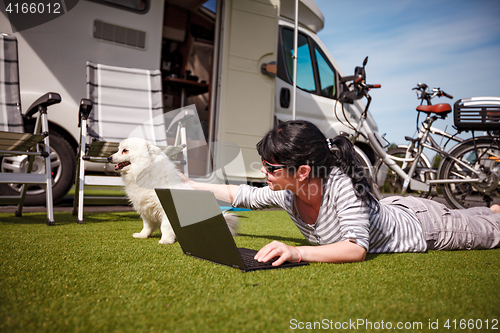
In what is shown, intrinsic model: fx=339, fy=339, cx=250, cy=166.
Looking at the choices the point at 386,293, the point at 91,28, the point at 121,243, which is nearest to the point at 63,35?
the point at 91,28

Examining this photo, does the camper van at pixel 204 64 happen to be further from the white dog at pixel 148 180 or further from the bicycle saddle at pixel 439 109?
the white dog at pixel 148 180

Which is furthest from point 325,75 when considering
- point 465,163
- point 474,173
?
point 474,173

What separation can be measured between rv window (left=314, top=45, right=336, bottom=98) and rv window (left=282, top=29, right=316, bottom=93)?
16 centimetres

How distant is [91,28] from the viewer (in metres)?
3.74

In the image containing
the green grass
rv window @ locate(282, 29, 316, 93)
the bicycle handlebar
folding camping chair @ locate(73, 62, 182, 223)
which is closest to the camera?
the green grass

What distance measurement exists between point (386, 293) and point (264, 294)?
39cm

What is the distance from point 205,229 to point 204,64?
16.9ft

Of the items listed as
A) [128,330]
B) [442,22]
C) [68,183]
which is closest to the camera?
[128,330]

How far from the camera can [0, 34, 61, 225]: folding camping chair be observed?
2.50 meters

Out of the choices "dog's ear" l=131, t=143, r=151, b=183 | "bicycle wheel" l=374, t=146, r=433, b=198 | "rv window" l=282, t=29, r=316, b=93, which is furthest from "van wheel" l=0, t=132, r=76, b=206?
"bicycle wheel" l=374, t=146, r=433, b=198

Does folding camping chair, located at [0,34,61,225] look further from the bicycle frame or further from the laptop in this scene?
the bicycle frame

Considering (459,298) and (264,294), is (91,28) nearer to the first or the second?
(264,294)

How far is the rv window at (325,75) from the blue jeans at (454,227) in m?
3.49

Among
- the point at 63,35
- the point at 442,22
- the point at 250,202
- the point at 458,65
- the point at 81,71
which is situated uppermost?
the point at 442,22
